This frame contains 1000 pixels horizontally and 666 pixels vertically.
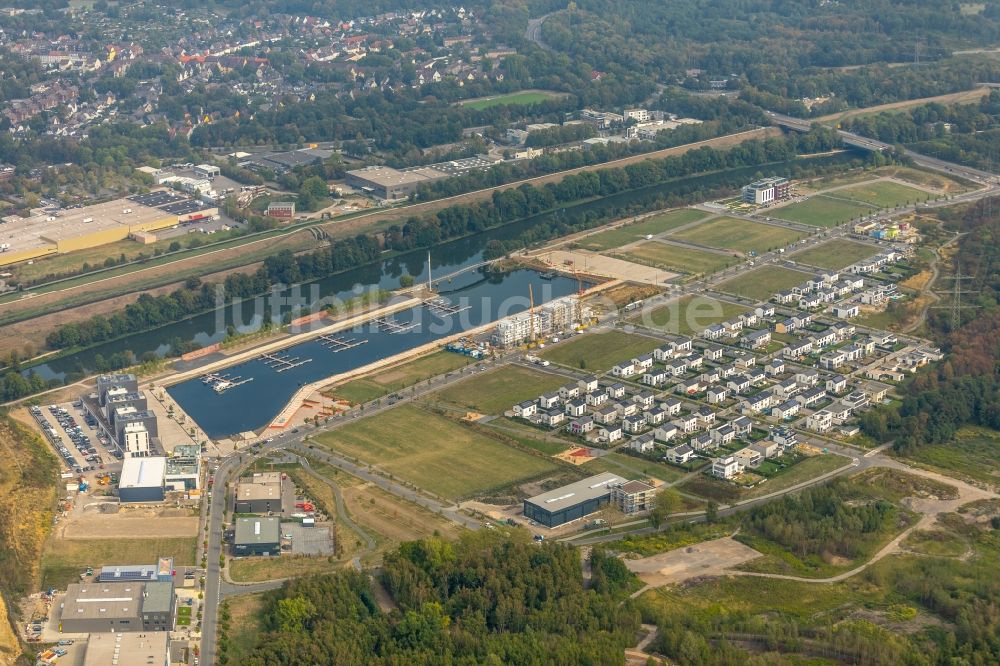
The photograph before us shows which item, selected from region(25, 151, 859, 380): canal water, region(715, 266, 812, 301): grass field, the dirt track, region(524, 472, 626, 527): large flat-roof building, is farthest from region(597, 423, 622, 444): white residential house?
the dirt track

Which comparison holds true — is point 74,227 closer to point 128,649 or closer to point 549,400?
point 549,400

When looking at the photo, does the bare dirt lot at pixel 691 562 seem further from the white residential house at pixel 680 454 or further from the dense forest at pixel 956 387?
the dense forest at pixel 956 387

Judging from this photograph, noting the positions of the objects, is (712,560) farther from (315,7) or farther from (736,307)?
(315,7)

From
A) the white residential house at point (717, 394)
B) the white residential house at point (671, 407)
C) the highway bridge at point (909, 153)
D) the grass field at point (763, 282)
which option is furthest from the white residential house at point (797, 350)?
the highway bridge at point (909, 153)

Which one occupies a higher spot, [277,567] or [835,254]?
[835,254]

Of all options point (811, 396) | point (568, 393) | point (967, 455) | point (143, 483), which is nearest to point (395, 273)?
point (568, 393)

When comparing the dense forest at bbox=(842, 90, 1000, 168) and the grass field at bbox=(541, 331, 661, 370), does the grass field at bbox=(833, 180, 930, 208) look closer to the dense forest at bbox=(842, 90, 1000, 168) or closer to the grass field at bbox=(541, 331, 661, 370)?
the dense forest at bbox=(842, 90, 1000, 168)

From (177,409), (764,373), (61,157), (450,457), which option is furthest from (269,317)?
(61,157)
